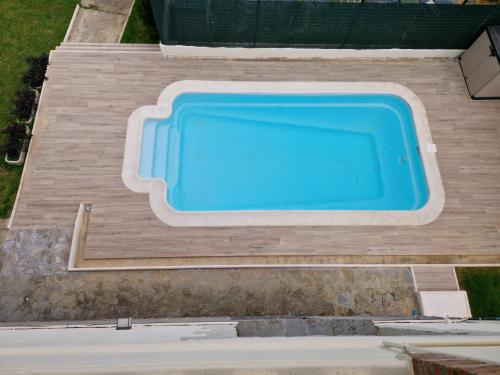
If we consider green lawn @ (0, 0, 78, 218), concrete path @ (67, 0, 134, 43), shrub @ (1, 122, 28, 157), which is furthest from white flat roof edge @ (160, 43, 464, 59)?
shrub @ (1, 122, 28, 157)

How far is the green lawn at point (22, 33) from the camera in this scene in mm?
10688

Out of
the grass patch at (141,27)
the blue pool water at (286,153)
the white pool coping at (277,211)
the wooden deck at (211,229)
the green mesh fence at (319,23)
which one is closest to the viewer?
the wooden deck at (211,229)

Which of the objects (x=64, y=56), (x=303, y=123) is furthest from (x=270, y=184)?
(x=64, y=56)

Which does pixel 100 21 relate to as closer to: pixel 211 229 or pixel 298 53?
pixel 298 53

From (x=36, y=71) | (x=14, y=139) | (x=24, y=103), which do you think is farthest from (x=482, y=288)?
(x=36, y=71)

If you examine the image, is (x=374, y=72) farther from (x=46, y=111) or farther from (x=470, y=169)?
(x=46, y=111)

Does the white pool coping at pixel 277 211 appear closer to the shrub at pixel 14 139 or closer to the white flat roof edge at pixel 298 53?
the white flat roof edge at pixel 298 53

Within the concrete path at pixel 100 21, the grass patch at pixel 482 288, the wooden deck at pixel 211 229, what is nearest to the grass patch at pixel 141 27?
the concrete path at pixel 100 21

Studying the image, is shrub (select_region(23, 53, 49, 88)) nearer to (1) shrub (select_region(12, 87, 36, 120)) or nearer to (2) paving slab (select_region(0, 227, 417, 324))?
(1) shrub (select_region(12, 87, 36, 120))

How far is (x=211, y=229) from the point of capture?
360 inches

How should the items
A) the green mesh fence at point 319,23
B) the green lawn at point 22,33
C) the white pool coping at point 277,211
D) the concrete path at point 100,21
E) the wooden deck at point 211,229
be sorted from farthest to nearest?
the concrete path at point 100,21 → the green lawn at point 22,33 → the green mesh fence at point 319,23 → the white pool coping at point 277,211 → the wooden deck at point 211,229

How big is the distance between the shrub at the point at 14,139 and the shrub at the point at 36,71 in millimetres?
1361

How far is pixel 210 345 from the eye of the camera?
4.88 m

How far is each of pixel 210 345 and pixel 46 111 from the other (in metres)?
8.27
